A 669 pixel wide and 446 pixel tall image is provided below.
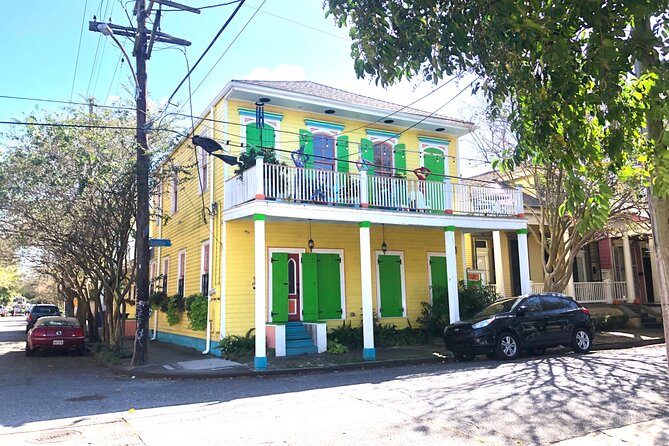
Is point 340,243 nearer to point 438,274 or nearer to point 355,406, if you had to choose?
point 438,274

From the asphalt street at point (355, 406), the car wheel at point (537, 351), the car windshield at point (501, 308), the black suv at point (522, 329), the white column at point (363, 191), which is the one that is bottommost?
the car wheel at point (537, 351)

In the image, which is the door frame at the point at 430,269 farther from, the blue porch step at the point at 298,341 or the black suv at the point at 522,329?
the blue porch step at the point at 298,341

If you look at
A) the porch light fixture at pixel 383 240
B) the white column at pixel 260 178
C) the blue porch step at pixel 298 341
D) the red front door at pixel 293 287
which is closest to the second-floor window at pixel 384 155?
the porch light fixture at pixel 383 240

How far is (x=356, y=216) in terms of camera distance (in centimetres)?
1391

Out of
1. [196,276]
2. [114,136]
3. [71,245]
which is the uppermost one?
[114,136]

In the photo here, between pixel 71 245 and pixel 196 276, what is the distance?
14.0 feet

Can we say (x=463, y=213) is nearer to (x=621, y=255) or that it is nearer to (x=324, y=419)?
(x=324, y=419)

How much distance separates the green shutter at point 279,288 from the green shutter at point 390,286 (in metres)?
3.47

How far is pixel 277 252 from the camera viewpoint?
15.3 meters

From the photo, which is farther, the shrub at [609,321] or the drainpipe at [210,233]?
the shrub at [609,321]

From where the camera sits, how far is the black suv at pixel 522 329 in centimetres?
1264

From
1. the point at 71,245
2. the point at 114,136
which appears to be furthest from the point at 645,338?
the point at 71,245

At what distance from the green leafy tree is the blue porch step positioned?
31.5ft

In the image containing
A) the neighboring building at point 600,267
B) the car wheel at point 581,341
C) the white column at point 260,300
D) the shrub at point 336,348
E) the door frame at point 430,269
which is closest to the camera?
the white column at point 260,300
